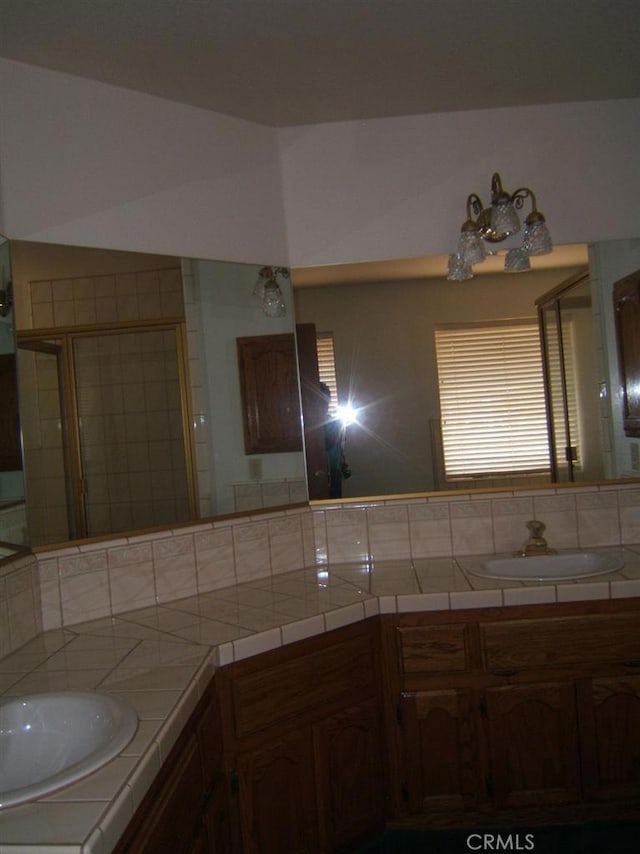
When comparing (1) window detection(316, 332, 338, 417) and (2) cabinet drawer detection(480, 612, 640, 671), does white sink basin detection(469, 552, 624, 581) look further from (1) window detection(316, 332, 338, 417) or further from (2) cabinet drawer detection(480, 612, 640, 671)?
(1) window detection(316, 332, 338, 417)

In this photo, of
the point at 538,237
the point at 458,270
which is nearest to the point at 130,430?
the point at 458,270

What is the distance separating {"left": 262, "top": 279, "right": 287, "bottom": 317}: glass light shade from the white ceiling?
570 mm

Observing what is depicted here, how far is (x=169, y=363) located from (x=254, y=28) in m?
0.96

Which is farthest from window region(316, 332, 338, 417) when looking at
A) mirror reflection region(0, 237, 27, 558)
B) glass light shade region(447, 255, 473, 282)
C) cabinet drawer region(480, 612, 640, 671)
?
mirror reflection region(0, 237, 27, 558)

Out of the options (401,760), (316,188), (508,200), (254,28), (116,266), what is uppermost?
(254,28)

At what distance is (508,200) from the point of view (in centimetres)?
221

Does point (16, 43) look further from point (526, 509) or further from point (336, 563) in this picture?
point (526, 509)

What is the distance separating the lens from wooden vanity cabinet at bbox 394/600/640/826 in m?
1.90

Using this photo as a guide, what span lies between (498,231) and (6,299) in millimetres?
1491

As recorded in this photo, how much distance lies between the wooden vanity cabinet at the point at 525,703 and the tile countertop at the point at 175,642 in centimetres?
7

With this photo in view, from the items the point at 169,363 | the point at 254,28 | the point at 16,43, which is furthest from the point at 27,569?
the point at 254,28

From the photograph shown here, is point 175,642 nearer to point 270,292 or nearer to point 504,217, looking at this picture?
point 270,292

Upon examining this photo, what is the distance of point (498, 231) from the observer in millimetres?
2201

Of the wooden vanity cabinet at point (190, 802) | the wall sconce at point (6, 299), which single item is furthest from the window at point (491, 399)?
the wall sconce at point (6, 299)
